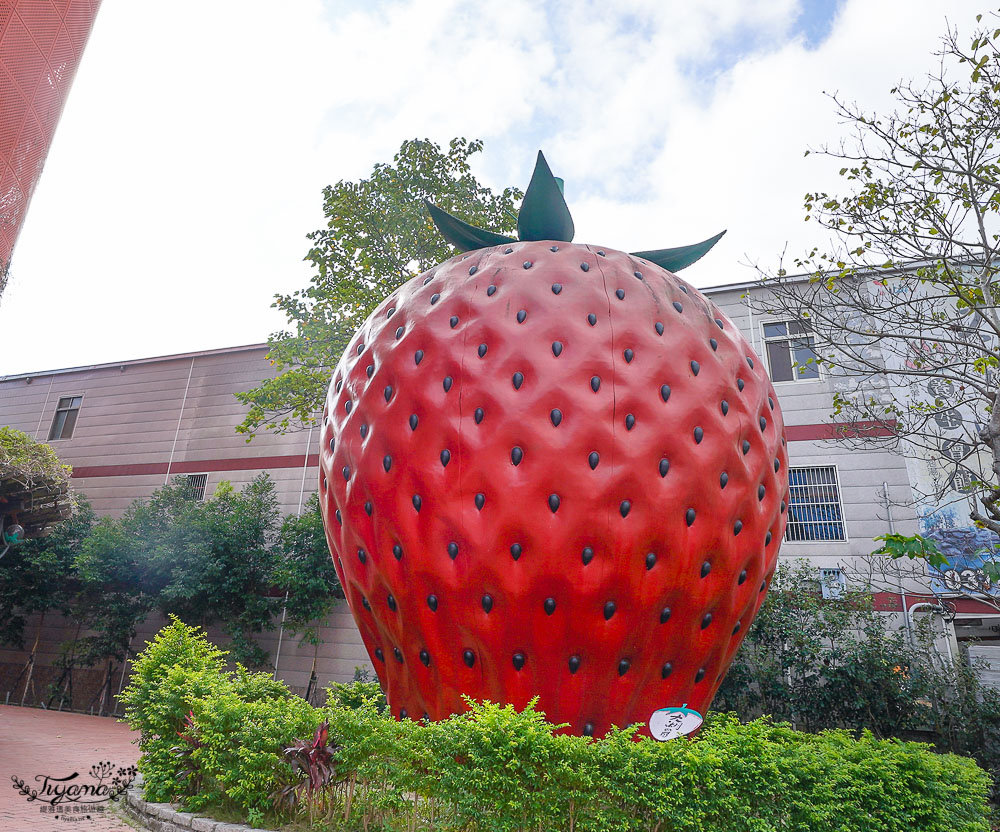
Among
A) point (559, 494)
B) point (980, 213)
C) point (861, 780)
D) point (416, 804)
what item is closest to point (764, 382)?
point (559, 494)

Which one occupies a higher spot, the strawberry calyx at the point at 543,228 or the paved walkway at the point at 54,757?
the strawberry calyx at the point at 543,228

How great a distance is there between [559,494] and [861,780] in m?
2.71

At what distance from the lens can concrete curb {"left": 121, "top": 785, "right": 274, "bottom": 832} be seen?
183 inches

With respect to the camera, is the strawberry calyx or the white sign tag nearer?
the white sign tag

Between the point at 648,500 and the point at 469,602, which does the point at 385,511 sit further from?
the point at 648,500

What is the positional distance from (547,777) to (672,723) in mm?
1059

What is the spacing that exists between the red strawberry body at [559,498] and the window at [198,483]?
55.7 feet

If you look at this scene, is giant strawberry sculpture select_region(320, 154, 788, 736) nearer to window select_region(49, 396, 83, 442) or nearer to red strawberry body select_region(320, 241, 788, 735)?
red strawberry body select_region(320, 241, 788, 735)

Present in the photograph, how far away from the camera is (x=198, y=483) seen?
20078mm

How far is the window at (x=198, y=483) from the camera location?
19.8m

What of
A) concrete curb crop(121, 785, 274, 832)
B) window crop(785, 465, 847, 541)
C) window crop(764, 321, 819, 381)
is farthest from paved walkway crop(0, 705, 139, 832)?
window crop(764, 321, 819, 381)

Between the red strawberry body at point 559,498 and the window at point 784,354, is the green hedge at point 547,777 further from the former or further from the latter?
the window at point 784,354

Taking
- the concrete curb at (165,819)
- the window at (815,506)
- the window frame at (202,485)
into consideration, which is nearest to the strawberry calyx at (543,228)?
the concrete curb at (165,819)

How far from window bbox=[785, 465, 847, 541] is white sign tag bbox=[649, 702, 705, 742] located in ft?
33.4
